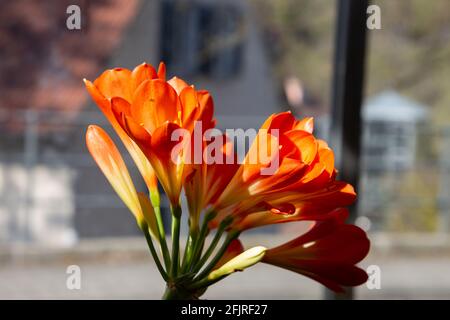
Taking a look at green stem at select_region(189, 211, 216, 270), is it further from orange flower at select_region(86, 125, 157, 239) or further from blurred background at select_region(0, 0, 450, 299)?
blurred background at select_region(0, 0, 450, 299)

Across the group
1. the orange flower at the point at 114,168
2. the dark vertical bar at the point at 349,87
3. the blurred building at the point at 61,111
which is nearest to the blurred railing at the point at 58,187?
the blurred building at the point at 61,111

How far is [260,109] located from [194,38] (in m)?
0.54

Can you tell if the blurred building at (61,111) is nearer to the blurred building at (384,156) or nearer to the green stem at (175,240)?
the blurred building at (384,156)

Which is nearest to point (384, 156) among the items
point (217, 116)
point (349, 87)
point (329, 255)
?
point (217, 116)

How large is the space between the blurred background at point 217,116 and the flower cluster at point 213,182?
240 cm

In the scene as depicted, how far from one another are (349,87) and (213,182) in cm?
34

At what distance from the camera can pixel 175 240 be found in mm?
327

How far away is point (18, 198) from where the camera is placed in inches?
137

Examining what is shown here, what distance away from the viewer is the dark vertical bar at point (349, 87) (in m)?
0.62

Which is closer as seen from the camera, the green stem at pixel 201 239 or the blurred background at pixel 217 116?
the green stem at pixel 201 239

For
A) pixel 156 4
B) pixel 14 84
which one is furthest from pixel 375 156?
pixel 14 84

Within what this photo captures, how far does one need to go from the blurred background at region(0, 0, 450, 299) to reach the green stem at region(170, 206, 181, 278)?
94.3 inches

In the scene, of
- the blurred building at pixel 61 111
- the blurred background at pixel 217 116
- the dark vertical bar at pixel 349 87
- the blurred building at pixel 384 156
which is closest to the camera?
the dark vertical bar at pixel 349 87

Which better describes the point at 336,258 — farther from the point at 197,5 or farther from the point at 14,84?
the point at 197,5
